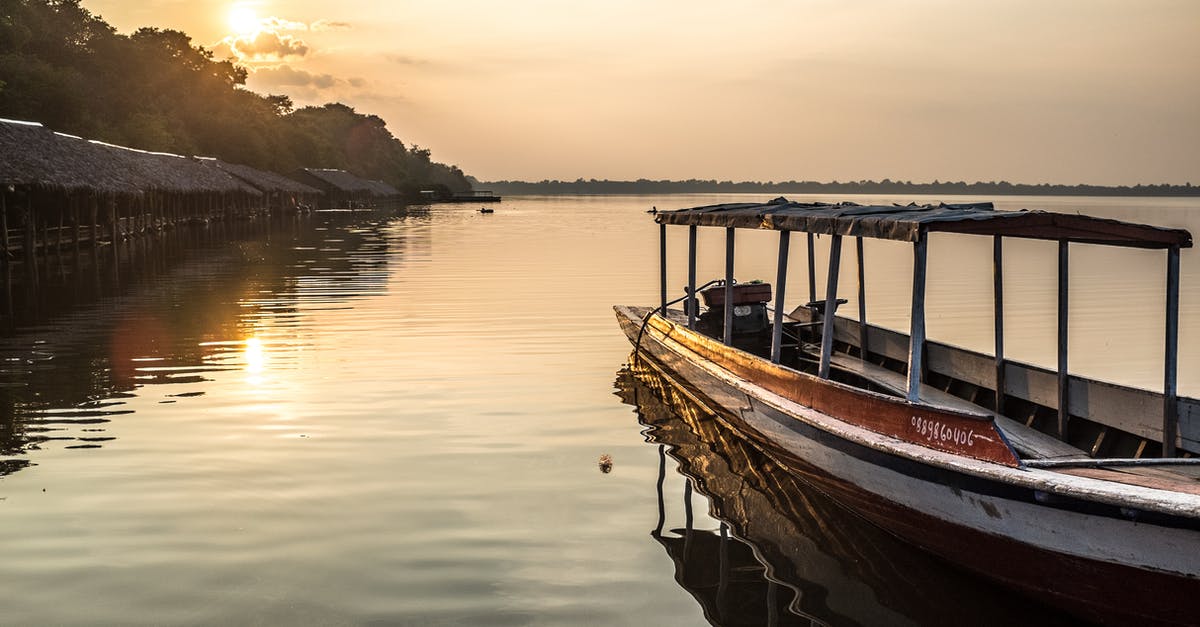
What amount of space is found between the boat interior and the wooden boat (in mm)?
18

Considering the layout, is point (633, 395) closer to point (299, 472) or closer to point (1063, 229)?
point (299, 472)

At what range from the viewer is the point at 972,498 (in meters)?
6.14

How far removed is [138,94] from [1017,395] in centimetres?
7969

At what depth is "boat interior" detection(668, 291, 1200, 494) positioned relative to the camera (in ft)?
20.1

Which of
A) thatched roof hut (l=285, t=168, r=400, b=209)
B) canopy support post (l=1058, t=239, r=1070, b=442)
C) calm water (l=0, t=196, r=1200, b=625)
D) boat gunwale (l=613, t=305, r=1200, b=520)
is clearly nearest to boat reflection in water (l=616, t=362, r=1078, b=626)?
calm water (l=0, t=196, r=1200, b=625)

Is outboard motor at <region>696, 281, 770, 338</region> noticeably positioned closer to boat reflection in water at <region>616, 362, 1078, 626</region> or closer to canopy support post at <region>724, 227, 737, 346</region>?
canopy support post at <region>724, 227, 737, 346</region>

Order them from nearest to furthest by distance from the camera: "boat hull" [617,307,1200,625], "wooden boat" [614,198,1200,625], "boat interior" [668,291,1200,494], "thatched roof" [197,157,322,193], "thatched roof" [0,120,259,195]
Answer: "boat hull" [617,307,1200,625] < "wooden boat" [614,198,1200,625] < "boat interior" [668,291,1200,494] < "thatched roof" [0,120,259,195] < "thatched roof" [197,157,322,193]

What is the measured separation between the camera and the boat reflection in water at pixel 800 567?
6.18 m

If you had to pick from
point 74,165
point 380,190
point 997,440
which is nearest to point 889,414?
point 997,440

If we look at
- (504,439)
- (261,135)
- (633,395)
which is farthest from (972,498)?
(261,135)

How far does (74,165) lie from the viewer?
3250 cm

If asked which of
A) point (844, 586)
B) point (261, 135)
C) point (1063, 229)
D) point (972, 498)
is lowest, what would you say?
point (844, 586)

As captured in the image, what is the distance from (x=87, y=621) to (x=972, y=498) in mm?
5114

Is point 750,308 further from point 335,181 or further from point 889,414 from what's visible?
point 335,181
